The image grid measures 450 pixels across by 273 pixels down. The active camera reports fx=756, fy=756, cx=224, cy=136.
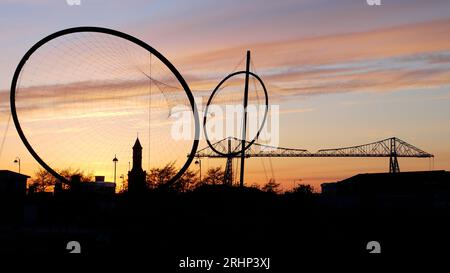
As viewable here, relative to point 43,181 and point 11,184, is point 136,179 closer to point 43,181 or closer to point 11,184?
point 11,184

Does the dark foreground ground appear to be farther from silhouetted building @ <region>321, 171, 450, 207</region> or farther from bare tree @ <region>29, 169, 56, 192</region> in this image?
bare tree @ <region>29, 169, 56, 192</region>

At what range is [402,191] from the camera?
5089 inches

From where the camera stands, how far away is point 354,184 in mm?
147750

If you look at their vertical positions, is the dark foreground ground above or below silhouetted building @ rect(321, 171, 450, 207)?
below

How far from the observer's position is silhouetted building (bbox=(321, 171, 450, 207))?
12625cm

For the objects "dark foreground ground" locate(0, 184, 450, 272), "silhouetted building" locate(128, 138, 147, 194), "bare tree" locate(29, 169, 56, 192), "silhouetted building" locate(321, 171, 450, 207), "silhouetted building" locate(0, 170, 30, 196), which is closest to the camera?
"dark foreground ground" locate(0, 184, 450, 272)

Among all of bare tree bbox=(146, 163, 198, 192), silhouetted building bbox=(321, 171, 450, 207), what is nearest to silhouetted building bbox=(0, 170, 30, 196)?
bare tree bbox=(146, 163, 198, 192)

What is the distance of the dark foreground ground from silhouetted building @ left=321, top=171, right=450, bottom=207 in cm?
4089

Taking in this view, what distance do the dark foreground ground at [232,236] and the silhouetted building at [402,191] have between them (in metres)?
40.9

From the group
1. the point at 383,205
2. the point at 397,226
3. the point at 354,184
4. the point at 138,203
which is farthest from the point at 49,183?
the point at 397,226

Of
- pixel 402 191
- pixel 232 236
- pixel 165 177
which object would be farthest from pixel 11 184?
pixel 232 236

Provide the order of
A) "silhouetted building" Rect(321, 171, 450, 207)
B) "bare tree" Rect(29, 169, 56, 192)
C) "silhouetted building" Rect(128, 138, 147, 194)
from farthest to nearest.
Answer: "bare tree" Rect(29, 169, 56, 192), "silhouetted building" Rect(321, 171, 450, 207), "silhouetted building" Rect(128, 138, 147, 194)

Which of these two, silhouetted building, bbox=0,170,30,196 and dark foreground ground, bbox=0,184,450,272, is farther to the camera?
silhouetted building, bbox=0,170,30,196

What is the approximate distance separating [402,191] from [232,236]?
71.2 meters
